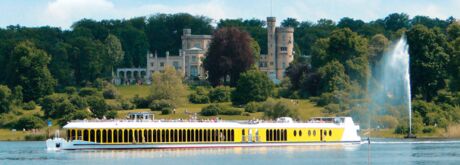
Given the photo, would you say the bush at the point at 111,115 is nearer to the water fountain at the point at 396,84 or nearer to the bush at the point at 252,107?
the bush at the point at 252,107

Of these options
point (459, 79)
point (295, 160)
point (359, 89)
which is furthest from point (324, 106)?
point (295, 160)

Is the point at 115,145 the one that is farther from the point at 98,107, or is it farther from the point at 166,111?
the point at 166,111

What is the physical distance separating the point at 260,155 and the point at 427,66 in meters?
77.8

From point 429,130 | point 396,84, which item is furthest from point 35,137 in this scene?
point 429,130

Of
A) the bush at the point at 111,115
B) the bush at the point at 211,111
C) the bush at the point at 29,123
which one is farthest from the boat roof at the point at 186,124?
the bush at the point at 29,123

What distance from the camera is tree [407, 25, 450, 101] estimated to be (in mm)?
198375

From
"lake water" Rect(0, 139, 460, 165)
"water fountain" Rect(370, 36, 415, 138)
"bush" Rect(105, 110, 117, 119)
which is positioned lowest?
"lake water" Rect(0, 139, 460, 165)

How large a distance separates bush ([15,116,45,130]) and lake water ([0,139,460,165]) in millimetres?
38018

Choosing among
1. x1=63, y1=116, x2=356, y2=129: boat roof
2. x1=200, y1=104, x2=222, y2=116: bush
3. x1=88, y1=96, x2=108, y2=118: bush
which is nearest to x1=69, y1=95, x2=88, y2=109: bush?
x1=88, y1=96, x2=108, y2=118: bush

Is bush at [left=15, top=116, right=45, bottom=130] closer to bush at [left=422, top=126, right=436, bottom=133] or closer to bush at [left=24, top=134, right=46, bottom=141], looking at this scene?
bush at [left=24, top=134, right=46, bottom=141]

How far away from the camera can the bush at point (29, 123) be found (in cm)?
18125

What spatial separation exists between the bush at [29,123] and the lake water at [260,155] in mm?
38018

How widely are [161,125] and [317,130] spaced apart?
17.1 meters

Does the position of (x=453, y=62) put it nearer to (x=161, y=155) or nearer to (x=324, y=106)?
(x=324, y=106)
